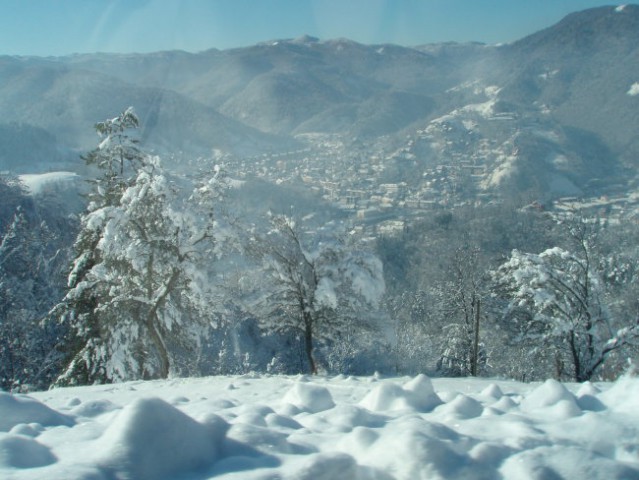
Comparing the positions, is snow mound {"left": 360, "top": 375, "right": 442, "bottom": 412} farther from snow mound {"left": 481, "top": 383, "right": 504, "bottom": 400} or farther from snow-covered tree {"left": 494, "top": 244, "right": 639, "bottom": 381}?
snow-covered tree {"left": 494, "top": 244, "right": 639, "bottom": 381}

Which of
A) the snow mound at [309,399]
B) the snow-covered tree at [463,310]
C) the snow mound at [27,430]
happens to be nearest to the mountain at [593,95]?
the snow-covered tree at [463,310]

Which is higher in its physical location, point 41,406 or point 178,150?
point 178,150

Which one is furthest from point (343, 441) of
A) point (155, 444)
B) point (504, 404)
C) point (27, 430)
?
point (27, 430)

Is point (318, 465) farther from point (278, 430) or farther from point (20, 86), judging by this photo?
point (20, 86)

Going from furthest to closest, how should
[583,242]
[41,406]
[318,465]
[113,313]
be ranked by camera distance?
[583,242], [113,313], [41,406], [318,465]

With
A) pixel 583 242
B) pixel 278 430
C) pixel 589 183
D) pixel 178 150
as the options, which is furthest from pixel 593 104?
pixel 278 430

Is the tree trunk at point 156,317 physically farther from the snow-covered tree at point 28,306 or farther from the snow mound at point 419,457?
the snow mound at point 419,457

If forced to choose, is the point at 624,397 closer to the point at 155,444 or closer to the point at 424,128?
the point at 155,444
